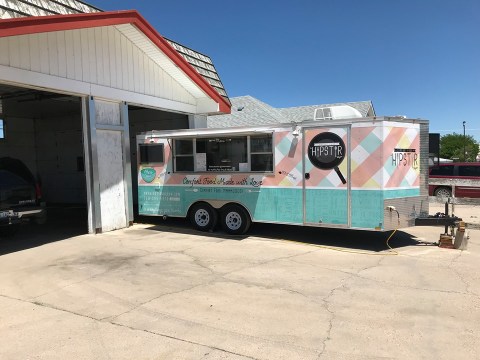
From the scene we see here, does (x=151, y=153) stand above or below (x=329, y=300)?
above

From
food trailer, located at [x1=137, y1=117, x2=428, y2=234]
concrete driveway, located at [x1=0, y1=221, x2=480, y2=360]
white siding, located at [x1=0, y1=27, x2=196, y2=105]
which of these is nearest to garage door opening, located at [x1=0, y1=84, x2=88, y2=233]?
white siding, located at [x1=0, y1=27, x2=196, y2=105]

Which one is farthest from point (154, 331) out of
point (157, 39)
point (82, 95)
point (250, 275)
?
point (157, 39)

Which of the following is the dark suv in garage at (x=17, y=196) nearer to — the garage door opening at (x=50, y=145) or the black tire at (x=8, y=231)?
the black tire at (x=8, y=231)

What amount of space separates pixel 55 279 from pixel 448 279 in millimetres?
5991

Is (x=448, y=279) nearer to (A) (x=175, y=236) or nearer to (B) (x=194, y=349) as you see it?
(B) (x=194, y=349)

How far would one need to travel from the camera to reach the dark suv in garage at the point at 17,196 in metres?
8.48

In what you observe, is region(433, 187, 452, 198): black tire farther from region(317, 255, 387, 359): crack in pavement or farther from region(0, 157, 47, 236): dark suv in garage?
region(0, 157, 47, 236): dark suv in garage

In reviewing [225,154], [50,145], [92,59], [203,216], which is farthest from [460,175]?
[50,145]

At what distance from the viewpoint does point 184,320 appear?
4.74m

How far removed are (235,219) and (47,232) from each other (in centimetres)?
497

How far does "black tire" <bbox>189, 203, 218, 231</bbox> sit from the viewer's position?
10156 millimetres

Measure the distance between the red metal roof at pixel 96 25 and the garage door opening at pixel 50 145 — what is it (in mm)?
6341

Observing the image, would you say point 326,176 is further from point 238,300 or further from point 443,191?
point 443,191

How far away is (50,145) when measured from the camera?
59.8 ft
